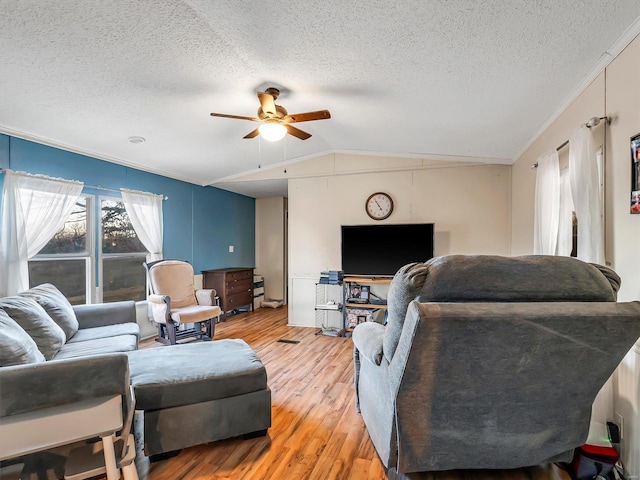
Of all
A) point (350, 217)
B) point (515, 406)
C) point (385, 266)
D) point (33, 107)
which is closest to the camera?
point (515, 406)

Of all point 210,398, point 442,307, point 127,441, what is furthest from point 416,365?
point 127,441

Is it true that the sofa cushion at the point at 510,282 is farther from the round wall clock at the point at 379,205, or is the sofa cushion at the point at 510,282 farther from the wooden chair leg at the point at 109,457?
the round wall clock at the point at 379,205

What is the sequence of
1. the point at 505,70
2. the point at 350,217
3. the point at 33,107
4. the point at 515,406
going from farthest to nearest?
the point at 350,217 < the point at 33,107 < the point at 505,70 < the point at 515,406

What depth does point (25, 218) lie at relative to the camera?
2980 millimetres

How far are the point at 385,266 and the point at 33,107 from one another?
154 inches

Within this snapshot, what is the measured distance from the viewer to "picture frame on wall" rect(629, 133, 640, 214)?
Answer: 1.53 meters

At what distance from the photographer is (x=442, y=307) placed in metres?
1.20

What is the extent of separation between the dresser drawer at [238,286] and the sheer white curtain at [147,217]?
4.31 ft

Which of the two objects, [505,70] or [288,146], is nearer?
[505,70]

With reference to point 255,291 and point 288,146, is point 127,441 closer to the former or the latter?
point 288,146

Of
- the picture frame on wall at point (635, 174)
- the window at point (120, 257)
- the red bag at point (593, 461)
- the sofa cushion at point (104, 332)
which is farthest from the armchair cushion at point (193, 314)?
the picture frame on wall at point (635, 174)

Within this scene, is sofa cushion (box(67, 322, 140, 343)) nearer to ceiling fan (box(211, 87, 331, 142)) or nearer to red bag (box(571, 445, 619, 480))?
ceiling fan (box(211, 87, 331, 142))

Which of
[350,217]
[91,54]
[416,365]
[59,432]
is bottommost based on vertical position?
[59,432]

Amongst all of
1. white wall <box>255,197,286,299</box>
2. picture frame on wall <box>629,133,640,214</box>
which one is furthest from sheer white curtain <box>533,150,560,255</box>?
white wall <box>255,197,286,299</box>
